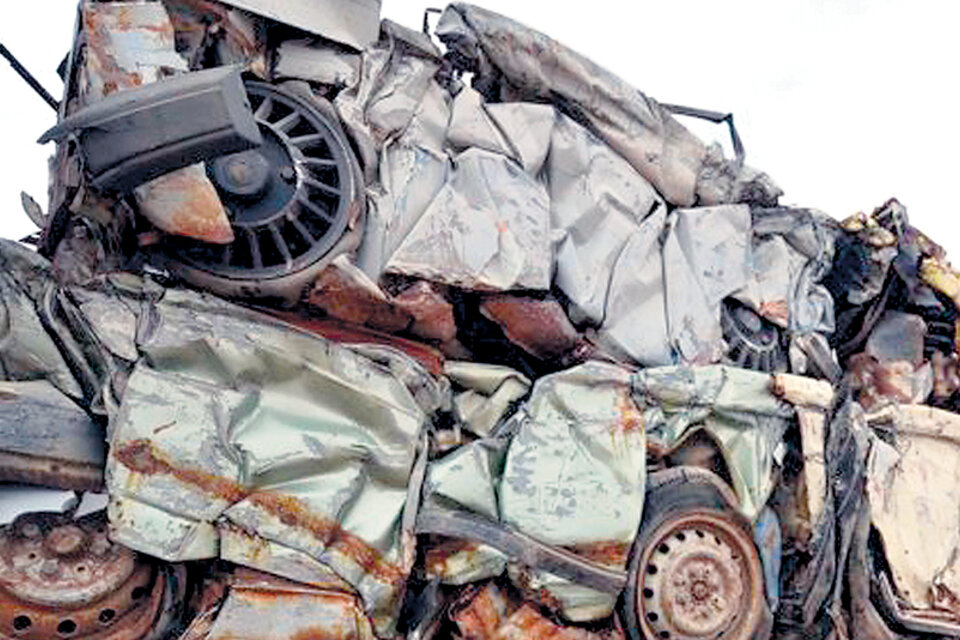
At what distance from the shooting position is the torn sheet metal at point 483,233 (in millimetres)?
3814

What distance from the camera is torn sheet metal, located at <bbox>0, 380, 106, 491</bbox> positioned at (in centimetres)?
297

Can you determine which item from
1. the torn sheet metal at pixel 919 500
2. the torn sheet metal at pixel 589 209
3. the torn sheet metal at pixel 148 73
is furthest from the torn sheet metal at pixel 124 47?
the torn sheet metal at pixel 919 500

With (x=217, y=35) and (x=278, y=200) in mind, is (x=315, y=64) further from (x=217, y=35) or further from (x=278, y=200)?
(x=278, y=200)

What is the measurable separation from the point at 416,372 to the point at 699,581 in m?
1.24

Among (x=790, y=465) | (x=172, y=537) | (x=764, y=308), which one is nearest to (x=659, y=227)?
(x=764, y=308)

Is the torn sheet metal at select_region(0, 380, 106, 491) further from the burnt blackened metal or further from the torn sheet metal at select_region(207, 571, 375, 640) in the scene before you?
the burnt blackened metal

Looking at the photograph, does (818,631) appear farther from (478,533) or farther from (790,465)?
(478,533)

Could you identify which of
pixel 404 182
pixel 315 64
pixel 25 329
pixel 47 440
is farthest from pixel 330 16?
pixel 47 440

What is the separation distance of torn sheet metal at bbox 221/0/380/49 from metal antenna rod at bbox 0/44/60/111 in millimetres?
1105

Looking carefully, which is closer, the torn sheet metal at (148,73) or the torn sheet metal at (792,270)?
the torn sheet metal at (148,73)

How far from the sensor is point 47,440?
3029mm

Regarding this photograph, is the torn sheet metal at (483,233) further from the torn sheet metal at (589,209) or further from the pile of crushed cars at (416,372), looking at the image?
the torn sheet metal at (589,209)

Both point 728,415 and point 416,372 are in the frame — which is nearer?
point 416,372

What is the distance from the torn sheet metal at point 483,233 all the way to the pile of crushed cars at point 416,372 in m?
0.01
